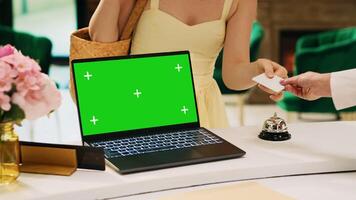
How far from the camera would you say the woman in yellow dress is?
192 centimetres

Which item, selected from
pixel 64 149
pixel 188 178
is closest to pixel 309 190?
pixel 188 178

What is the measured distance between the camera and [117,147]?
141 cm

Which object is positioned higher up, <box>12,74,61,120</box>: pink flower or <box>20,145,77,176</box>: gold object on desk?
<box>12,74,61,120</box>: pink flower

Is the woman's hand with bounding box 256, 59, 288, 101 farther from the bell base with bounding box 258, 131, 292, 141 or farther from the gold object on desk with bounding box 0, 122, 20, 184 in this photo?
the gold object on desk with bounding box 0, 122, 20, 184

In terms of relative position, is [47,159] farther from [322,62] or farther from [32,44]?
[322,62]

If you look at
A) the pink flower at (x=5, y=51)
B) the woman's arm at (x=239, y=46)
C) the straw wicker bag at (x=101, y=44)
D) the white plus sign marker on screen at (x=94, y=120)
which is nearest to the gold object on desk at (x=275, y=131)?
the woman's arm at (x=239, y=46)

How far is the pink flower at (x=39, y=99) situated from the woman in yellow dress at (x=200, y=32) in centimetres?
70

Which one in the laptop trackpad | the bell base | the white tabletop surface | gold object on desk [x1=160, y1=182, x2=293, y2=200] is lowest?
gold object on desk [x1=160, y1=182, x2=293, y2=200]

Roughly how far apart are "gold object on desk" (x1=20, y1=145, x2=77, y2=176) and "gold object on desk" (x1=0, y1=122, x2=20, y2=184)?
7cm

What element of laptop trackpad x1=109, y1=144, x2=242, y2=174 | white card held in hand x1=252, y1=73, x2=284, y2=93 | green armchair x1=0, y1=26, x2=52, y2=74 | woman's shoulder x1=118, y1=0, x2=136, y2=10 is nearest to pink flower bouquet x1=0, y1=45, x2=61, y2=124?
laptop trackpad x1=109, y1=144, x2=242, y2=174

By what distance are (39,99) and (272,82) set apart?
677 millimetres

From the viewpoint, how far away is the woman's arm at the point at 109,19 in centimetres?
183

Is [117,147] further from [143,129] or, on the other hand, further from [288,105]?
[288,105]

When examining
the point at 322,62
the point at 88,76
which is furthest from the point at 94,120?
the point at 322,62
